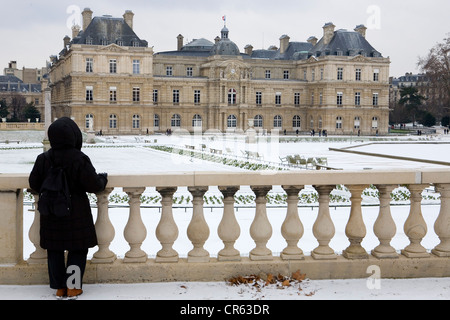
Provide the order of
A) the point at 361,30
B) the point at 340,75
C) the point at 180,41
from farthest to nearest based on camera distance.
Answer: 1. the point at 180,41
2. the point at 361,30
3. the point at 340,75

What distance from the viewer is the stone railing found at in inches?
200

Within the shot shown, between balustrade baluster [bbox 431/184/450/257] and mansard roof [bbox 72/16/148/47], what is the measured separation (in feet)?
207

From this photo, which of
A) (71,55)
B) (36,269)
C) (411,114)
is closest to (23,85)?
(71,55)

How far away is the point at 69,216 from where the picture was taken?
4.71 meters

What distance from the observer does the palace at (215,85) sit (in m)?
64.8

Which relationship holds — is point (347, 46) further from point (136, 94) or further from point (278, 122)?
point (136, 94)

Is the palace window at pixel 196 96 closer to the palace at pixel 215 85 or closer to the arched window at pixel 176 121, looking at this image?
the palace at pixel 215 85

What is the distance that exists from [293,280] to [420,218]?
1.36 m

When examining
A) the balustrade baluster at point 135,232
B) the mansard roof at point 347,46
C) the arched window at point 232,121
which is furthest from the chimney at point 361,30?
the balustrade baluster at point 135,232

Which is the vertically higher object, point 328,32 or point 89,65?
point 328,32

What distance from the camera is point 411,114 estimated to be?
9769cm

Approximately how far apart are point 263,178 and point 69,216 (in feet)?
5.74

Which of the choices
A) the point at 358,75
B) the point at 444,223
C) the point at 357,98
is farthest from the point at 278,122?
the point at 444,223
